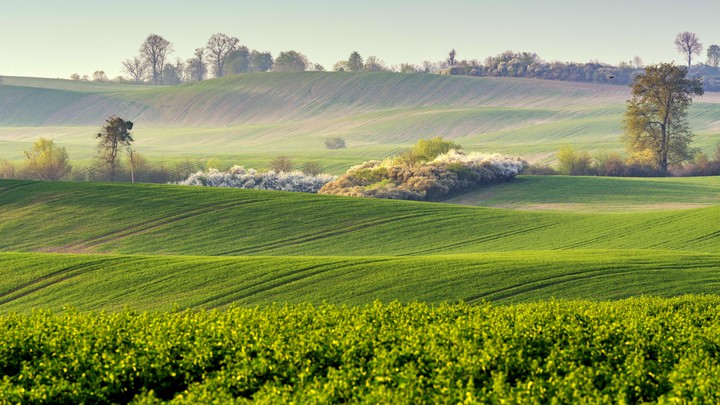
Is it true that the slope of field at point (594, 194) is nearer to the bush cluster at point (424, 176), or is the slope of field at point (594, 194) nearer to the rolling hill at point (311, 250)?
the bush cluster at point (424, 176)

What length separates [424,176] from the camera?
70.4 meters

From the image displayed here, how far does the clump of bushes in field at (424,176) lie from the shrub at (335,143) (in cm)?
5684

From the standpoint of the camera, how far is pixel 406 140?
137 metres

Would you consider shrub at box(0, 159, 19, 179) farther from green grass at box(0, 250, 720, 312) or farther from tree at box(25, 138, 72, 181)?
green grass at box(0, 250, 720, 312)

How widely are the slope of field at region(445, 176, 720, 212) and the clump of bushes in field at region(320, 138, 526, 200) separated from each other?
113 centimetres

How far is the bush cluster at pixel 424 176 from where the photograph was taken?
68188 millimetres

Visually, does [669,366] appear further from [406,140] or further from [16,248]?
[406,140]

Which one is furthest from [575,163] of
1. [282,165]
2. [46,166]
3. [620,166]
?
[46,166]

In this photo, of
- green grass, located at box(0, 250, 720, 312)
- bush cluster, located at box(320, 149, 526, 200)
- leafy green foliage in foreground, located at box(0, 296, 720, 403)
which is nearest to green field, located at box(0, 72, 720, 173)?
bush cluster, located at box(320, 149, 526, 200)

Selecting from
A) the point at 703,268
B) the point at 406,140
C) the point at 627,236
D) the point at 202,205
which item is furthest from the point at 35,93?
the point at 703,268

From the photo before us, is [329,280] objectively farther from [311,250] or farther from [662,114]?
[662,114]

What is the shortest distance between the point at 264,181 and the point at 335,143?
63662mm

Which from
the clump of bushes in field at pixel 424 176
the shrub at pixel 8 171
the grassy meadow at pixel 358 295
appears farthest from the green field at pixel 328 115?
the grassy meadow at pixel 358 295

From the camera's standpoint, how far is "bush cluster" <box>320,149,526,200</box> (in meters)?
68.2
